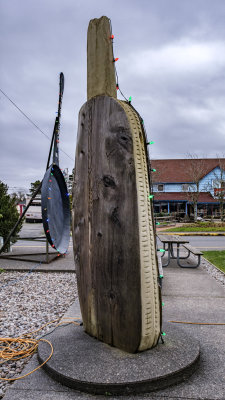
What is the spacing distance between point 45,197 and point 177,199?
104ft

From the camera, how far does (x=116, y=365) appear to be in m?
2.66

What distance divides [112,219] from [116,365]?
4.02 feet

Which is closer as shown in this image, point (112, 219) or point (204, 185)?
point (112, 219)

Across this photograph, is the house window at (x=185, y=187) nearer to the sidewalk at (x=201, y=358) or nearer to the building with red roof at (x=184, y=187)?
the building with red roof at (x=184, y=187)

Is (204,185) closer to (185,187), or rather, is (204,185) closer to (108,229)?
(185,187)

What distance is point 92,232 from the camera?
3.11 metres

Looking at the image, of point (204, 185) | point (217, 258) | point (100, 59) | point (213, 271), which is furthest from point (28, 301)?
point (204, 185)

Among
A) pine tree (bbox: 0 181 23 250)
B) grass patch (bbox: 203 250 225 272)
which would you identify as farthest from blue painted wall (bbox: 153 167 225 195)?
pine tree (bbox: 0 181 23 250)

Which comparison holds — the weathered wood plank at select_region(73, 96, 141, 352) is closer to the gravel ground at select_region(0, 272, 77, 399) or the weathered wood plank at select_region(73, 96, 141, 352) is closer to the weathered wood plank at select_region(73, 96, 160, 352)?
the weathered wood plank at select_region(73, 96, 160, 352)

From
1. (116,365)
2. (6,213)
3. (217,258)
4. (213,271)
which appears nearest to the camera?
(116,365)

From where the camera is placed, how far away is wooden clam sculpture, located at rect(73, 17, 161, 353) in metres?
2.85

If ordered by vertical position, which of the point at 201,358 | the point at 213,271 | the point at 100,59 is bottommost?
the point at 213,271

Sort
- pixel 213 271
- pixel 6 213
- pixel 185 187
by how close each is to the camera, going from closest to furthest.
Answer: pixel 213 271 → pixel 6 213 → pixel 185 187

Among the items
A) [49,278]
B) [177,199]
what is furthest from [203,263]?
[177,199]
